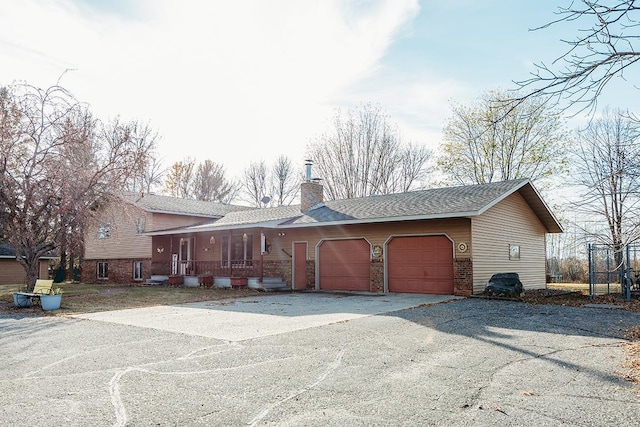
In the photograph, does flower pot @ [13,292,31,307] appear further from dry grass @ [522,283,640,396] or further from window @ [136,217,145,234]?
dry grass @ [522,283,640,396]

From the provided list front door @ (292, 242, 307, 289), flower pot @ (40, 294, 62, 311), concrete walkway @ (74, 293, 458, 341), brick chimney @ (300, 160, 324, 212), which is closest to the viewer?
concrete walkway @ (74, 293, 458, 341)

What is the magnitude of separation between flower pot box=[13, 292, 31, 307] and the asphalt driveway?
401cm

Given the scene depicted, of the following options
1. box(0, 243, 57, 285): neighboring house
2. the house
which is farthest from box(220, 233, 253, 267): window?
box(0, 243, 57, 285): neighboring house

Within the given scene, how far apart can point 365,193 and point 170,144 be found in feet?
47.4

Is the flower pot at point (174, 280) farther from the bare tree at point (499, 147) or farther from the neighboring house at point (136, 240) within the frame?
the bare tree at point (499, 147)

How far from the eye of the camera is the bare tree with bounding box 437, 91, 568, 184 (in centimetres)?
2802

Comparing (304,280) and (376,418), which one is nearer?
(376,418)

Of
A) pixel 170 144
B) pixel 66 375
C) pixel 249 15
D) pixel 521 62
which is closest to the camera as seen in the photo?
pixel 521 62

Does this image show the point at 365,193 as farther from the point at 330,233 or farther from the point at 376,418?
the point at 376,418

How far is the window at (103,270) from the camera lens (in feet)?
87.9

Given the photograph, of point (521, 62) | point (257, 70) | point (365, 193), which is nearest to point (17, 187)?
point (257, 70)

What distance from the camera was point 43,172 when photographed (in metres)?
14.1

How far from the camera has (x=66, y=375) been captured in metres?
5.49

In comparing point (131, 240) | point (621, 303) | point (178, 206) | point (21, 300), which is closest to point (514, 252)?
point (621, 303)
